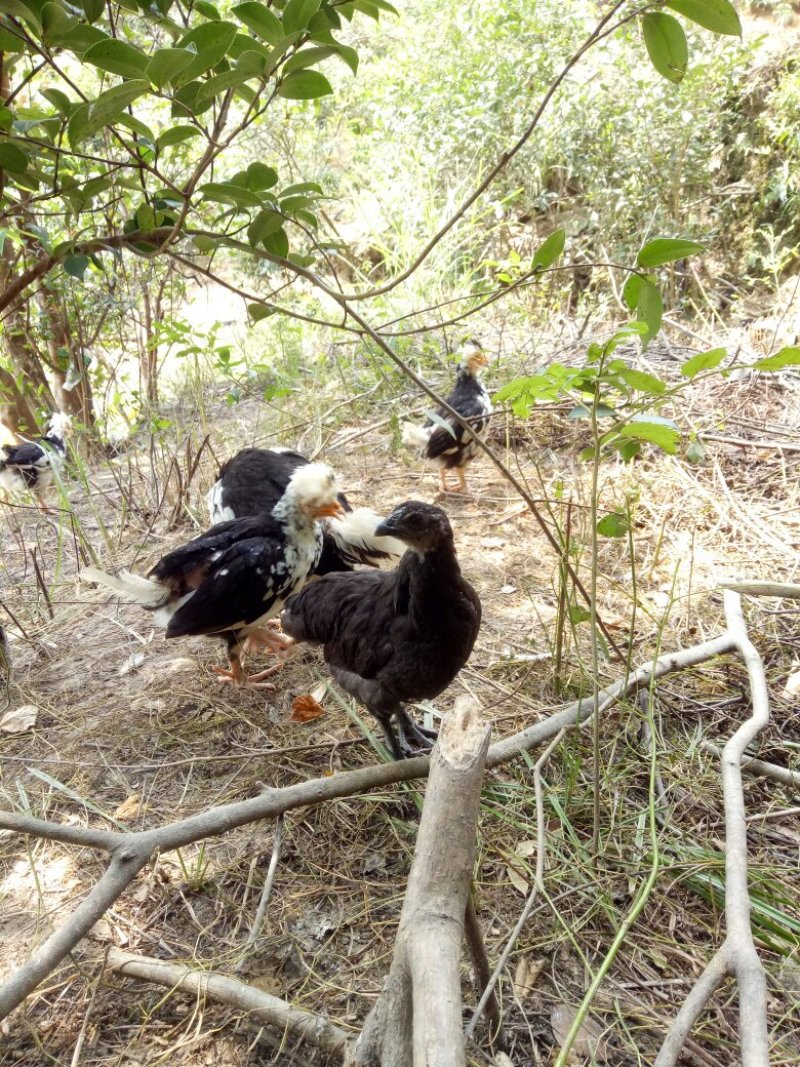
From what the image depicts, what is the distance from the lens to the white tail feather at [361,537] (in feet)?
10.3

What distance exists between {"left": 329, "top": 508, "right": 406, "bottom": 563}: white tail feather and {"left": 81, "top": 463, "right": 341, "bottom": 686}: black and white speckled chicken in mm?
128

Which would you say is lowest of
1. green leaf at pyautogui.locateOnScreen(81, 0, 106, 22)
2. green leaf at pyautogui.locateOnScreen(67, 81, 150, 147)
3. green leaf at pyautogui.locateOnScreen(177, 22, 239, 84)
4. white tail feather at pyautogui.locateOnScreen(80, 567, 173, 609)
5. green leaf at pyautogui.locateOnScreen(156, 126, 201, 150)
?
white tail feather at pyautogui.locateOnScreen(80, 567, 173, 609)

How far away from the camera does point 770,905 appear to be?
1.80 m

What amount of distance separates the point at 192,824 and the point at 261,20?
5.94 ft

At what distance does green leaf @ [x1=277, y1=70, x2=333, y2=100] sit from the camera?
131 centimetres

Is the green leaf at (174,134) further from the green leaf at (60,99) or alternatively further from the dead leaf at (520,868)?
the dead leaf at (520,868)

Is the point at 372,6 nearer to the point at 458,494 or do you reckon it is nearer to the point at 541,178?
the point at 458,494

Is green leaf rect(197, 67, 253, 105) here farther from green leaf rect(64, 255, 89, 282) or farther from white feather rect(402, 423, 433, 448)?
white feather rect(402, 423, 433, 448)

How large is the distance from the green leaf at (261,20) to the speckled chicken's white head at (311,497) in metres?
2.00

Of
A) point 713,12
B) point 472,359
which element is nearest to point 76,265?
point 713,12

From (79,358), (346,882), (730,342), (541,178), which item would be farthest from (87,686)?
(541,178)

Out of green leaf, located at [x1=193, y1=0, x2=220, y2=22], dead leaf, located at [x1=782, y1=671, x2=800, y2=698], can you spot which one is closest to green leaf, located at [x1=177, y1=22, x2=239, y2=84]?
green leaf, located at [x1=193, y1=0, x2=220, y2=22]

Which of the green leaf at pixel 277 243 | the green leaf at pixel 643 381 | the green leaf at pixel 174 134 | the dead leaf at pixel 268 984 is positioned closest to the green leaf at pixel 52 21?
the green leaf at pixel 174 134

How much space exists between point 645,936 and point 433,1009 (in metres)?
1.05
